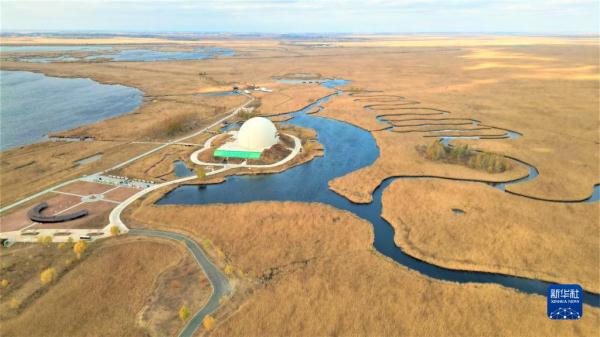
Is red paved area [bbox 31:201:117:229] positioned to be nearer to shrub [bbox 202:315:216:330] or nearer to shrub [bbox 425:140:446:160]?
shrub [bbox 202:315:216:330]

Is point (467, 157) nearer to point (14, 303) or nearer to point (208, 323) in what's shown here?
point (208, 323)

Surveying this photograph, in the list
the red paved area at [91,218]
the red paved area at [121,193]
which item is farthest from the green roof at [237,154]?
the red paved area at [91,218]

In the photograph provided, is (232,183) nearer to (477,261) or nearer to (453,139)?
(477,261)

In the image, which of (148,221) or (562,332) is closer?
(562,332)

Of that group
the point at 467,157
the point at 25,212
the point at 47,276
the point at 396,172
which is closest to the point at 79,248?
the point at 47,276

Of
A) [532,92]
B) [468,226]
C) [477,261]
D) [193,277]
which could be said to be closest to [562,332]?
[477,261]

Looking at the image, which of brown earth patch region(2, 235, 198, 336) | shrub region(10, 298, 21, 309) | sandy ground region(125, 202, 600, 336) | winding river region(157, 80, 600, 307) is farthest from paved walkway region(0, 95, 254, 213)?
shrub region(10, 298, 21, 309)
